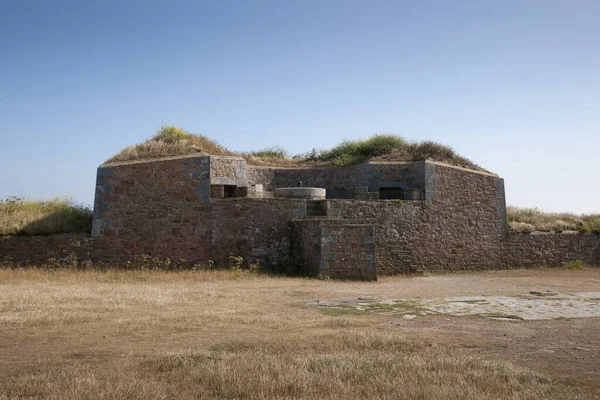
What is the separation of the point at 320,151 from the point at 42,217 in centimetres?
1073

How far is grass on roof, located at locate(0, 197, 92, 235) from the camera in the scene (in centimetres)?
1574

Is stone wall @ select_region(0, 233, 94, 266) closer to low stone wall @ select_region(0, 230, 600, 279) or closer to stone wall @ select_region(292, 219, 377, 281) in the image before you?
low stone wall @ select_region(0, 230, 600, 279)

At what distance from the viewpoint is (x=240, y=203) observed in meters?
16.0

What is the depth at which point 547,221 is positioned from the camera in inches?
817

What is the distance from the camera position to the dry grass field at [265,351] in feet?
15.2

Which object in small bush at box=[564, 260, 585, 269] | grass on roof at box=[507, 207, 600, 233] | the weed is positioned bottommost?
the weed

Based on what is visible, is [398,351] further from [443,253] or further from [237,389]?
[443,253]

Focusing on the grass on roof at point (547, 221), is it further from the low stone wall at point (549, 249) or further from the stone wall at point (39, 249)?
the stone wall at point (39, 249)

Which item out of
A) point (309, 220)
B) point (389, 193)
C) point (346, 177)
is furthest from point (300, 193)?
point (389, 193)

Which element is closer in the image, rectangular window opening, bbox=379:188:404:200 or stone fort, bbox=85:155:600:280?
stone fort, bbox=85:155:600:280

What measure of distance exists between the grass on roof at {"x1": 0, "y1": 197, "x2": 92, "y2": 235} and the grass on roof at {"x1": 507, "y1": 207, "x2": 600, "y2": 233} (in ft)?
46.3

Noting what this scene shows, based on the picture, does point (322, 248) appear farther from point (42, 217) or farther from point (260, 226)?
point (42, 217)

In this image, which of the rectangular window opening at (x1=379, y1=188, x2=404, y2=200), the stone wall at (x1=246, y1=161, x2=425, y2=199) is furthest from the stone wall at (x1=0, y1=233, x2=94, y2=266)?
the rectangular window opening at (x1=379, y1=188, x2=404, y2=200)

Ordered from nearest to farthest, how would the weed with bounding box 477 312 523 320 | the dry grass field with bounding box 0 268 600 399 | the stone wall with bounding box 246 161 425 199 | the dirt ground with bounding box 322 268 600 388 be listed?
1. the dry grass field with bounding box 0 268 600 399
2. the dirt ground with bounding box 322 268 600 388
3. the weed with bounding box 477 312 523 320
4. the stone wall with bounding box 246 161 425 199
